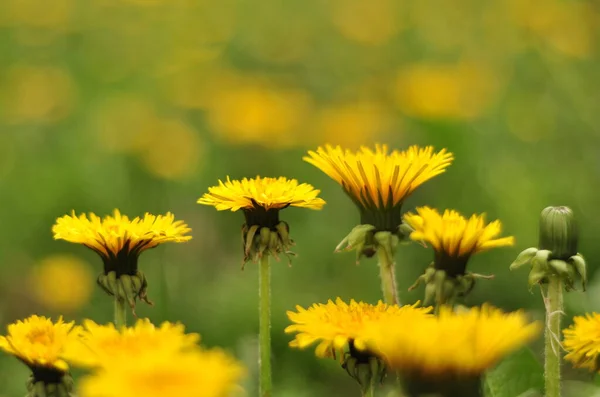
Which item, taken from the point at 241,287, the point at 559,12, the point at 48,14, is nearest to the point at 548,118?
the point at 559,12

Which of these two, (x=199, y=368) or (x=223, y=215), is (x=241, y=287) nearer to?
(x=223, y=215)

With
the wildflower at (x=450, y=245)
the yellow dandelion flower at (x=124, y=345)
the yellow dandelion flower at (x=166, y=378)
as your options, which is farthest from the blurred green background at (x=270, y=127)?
the yellow dandelion flower at (x=166, y=378)

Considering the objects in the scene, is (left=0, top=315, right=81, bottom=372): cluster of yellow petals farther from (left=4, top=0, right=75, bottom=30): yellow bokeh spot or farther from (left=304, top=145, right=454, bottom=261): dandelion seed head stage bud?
(left=4, top=0, right=75, bottom=30): yellow bokeh spot

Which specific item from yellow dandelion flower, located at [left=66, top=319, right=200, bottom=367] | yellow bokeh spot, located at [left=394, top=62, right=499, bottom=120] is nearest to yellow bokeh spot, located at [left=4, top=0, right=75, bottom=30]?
yellow bokeh spot, located at [left=394, top=62, right=499, bottom=120]

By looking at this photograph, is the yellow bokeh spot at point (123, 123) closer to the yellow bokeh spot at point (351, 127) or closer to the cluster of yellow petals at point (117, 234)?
the yellow bokeh spot at point (351, 127)

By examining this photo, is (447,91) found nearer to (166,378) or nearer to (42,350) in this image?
(42,350)

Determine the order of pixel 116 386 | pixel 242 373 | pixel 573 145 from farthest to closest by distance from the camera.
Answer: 1. pixel 573 145
2. pixel 242 373
3. pixel 116 386
